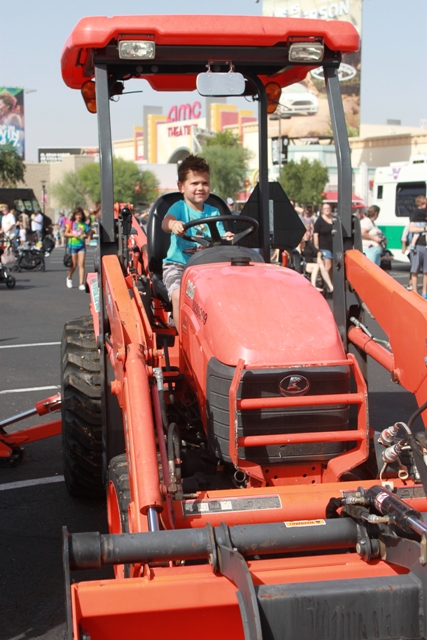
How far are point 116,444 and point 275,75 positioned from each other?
2652 mm

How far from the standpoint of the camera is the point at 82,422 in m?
4.79

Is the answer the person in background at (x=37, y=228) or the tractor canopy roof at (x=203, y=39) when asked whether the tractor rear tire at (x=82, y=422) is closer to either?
the tractor canopy roof at (x=203, y=39)

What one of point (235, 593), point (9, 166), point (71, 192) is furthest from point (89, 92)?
point (71, 192)

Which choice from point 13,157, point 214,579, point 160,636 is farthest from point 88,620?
point 13,157

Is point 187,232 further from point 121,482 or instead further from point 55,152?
point 55,152

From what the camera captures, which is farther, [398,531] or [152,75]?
[152,75]

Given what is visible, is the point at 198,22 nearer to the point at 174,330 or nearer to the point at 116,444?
the point at 174,330

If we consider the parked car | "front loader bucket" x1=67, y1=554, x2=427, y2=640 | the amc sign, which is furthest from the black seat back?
the amc sign

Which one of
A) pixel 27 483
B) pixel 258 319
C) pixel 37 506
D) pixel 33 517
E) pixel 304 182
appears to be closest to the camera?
pixel 258 319

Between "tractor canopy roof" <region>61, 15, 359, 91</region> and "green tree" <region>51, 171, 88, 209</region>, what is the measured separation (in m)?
84.6

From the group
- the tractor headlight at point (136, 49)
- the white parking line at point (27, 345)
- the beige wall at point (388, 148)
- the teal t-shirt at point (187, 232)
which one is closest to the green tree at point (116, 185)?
the beige wall at point (388, 148)

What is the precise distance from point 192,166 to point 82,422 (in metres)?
1.69

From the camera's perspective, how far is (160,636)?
8.57 ft

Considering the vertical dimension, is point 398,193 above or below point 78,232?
above
